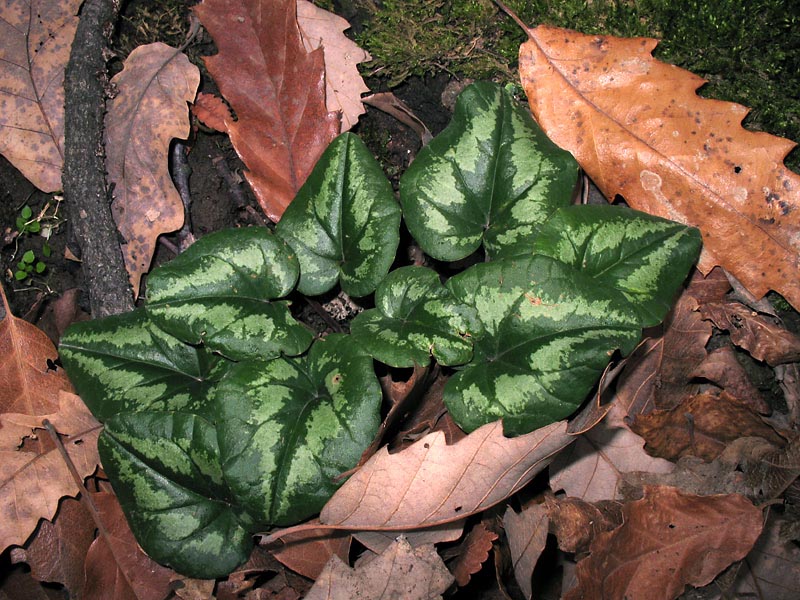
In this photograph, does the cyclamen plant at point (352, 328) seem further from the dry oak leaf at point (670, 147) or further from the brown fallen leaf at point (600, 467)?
the brown fallen leaf at point (600, 467)

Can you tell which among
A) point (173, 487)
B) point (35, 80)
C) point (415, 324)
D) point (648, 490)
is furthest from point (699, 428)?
point (35, 80)

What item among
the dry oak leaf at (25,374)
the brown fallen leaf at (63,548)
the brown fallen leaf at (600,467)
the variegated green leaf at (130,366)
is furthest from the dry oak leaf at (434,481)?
the dry oak leaf at (25,374)

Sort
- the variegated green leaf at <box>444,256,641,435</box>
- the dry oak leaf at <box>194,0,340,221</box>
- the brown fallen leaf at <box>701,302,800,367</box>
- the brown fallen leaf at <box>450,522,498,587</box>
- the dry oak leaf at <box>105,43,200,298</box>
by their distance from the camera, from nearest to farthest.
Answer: the variegated green leaf at <box>444,256,641,435</box>
the brown fallen leaf at <box>450,522,498,587</box>
the brown fallen leaf at <box>701,302,800,367</box>
the dry oak leaf at <box>194,0,340,221</box>
the dry oak leaf at <box>105,43,200,298</box>

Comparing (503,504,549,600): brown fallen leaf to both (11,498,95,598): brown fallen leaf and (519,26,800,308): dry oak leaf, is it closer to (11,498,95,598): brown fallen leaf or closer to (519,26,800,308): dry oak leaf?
(519,26,800,308): dry oak leaf

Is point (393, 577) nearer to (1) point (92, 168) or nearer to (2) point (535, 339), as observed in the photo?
(2) point (535, 339)

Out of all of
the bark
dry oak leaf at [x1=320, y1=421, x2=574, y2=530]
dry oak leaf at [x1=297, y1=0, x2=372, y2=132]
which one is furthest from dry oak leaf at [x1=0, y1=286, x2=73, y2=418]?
dry oak leaf at [x1=297, y1=0, x2=372, y2=132]

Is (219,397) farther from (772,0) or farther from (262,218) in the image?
(772,0)
